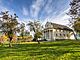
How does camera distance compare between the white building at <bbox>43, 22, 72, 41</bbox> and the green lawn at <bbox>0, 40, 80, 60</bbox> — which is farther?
the white building at <bbox>43, 22, 72, 41</bbox>

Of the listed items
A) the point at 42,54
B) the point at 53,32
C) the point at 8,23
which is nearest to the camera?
the point at 42,54

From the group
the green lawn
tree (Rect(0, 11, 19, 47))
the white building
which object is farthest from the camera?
the white building

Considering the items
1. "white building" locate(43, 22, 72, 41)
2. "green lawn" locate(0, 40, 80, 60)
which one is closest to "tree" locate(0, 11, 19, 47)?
"green lawn" locate(0, 40, 80, 60)

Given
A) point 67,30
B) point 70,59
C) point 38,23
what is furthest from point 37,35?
point 70,59

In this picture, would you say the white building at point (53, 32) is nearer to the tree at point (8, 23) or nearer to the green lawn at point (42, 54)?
the tree at point (8, 23)

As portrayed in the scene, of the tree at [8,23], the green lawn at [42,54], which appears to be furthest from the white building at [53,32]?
the green lawn at [42,54]

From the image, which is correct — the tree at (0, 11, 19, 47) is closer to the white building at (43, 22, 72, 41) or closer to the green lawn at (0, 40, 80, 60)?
the green lawn at (0, 40, 80, 60)

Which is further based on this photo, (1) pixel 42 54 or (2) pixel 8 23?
(2) pixel 8 23

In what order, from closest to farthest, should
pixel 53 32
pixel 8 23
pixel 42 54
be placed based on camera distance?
pixel 42 54 < pixel 8 23 < pixel 53 32

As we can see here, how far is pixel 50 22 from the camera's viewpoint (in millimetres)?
123000

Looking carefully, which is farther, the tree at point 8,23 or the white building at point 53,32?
the white building at point 53,32

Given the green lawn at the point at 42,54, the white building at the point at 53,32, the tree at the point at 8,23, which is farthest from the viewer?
the white building at the point at 53,32

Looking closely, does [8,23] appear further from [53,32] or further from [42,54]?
[53,32]

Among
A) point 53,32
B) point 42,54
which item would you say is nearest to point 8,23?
point 42,54
